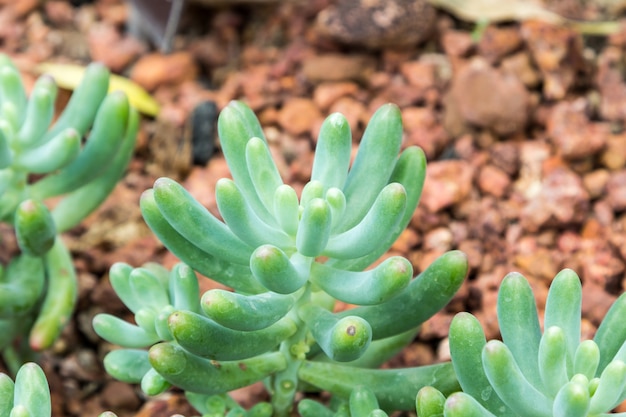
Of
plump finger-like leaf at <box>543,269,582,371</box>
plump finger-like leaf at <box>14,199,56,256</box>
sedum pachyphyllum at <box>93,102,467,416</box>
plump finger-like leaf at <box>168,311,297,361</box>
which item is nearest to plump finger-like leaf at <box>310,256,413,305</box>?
sedum pachyphyllum at <box>93,102,467,416</box>

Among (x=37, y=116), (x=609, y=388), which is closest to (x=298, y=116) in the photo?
(x=37, y=116)

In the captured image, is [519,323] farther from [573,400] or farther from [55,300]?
[55,300]

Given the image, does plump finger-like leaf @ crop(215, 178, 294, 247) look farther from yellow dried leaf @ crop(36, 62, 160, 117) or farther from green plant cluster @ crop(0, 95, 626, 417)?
yellow dried leaf @ crop(36, 62, 160, 117)

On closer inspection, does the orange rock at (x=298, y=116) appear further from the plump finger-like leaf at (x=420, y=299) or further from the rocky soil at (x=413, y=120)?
the plump finger-like leaf at (x=420, y=299)

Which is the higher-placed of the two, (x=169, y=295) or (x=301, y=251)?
(x=301, y=251)

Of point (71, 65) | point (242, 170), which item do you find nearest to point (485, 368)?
point (242, 170)

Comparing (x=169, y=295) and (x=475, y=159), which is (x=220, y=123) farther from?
(x=475, y=159)

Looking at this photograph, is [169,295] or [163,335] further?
[169,295]
